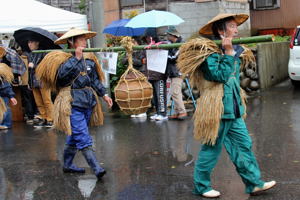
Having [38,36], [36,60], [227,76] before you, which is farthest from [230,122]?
[36,60]

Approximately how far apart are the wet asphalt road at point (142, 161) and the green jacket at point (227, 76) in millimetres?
871

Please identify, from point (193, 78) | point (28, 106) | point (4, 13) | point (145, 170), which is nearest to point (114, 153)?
point (145, 170)

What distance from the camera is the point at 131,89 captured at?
18.7ft

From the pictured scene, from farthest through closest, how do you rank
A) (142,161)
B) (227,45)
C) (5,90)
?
(5,90) → (142,161) → (227,45)

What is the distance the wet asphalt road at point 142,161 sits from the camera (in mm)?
4895

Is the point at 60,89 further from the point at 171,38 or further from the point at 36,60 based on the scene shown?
the point at 36,60

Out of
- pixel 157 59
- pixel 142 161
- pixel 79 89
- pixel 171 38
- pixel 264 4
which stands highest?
pixel 264 4

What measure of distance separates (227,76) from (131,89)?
5.81 ft

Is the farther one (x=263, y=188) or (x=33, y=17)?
(x=33, y=17)

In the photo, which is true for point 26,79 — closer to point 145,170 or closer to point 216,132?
point 145,170

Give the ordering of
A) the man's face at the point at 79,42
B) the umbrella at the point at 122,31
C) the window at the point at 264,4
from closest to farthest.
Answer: the man's face at the point at 79,42 < the umbrella at the point at 122,31 < the window at the point at 264,4

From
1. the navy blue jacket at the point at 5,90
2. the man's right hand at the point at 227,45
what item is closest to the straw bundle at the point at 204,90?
the man's right hand at the point at 227,45

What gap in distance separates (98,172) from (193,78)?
165 cm

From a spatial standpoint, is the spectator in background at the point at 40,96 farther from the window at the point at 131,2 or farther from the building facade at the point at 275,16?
the building facade at the point at 275,16
